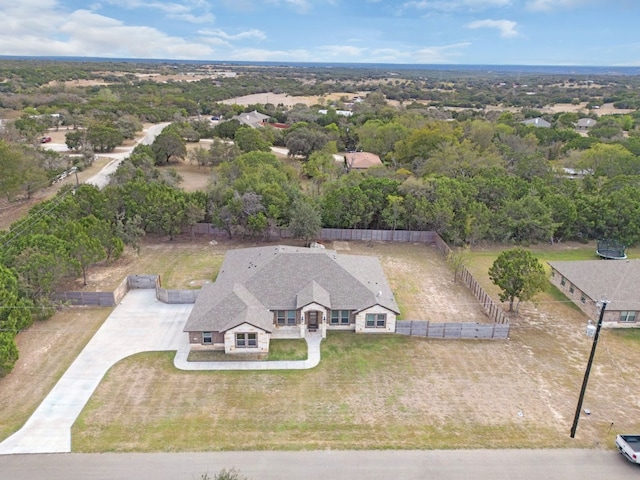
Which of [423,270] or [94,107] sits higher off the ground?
[94,107]

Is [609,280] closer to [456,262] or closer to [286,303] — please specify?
[456,262]

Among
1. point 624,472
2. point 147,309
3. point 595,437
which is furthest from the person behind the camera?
point 147,309

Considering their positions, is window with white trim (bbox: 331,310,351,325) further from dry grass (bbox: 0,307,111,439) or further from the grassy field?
dry grass (bbox: 0,307,111,439)

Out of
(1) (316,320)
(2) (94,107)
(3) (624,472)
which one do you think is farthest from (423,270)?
(2) (94,107)

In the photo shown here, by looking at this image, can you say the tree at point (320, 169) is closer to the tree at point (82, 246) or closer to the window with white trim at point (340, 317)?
the tree at point (82, 246)

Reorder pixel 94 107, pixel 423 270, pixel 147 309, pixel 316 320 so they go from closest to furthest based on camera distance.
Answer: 1. pixel 316 320
2. pixel 147 309
3. pixel 423 270
4. pixel 94 107

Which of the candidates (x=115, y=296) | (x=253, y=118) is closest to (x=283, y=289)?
(x=115, y=296)

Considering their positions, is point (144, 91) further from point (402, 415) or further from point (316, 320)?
point (402, 415)

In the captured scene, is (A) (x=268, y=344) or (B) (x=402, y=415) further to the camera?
(A) (x=268, y=344)
